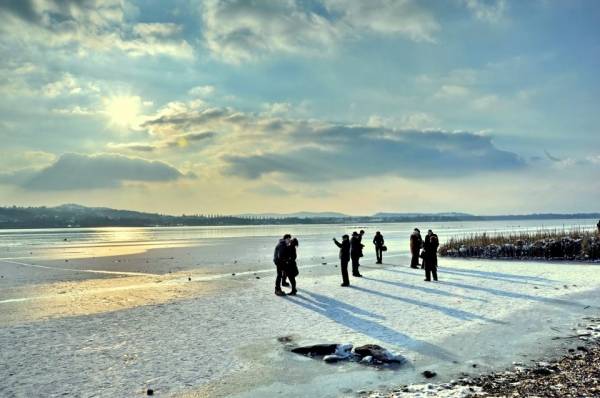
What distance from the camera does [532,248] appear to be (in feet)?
102

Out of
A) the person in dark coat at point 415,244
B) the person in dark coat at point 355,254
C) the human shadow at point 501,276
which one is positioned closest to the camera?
the human shadow at point 501,276

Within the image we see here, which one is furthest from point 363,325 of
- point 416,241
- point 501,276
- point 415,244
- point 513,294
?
point 415,244

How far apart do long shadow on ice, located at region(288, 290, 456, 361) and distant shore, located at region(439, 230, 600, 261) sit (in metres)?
19.6

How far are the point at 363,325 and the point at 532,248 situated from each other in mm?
23301

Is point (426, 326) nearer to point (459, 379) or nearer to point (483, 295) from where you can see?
point (459, 379)

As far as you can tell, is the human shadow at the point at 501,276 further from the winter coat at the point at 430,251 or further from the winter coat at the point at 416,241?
the winter coat at the point at 430,251

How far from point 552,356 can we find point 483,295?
741cm

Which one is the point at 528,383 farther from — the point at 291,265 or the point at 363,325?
the point at 291,265

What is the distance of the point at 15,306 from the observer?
613 inches

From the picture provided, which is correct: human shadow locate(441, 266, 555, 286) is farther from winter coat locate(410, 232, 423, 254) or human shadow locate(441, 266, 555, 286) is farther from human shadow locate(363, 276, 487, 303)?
human shadow locate(363, 276, 487, 303)

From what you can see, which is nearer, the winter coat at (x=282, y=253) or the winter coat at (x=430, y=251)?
the winter coat at (x=282, y=253)

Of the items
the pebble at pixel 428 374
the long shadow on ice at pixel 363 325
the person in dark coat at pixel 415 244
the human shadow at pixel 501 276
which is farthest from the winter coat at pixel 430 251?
the pebble at pixel 428 374

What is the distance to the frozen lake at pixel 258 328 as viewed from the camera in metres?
8.13

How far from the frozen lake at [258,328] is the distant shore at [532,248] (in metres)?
8.37
